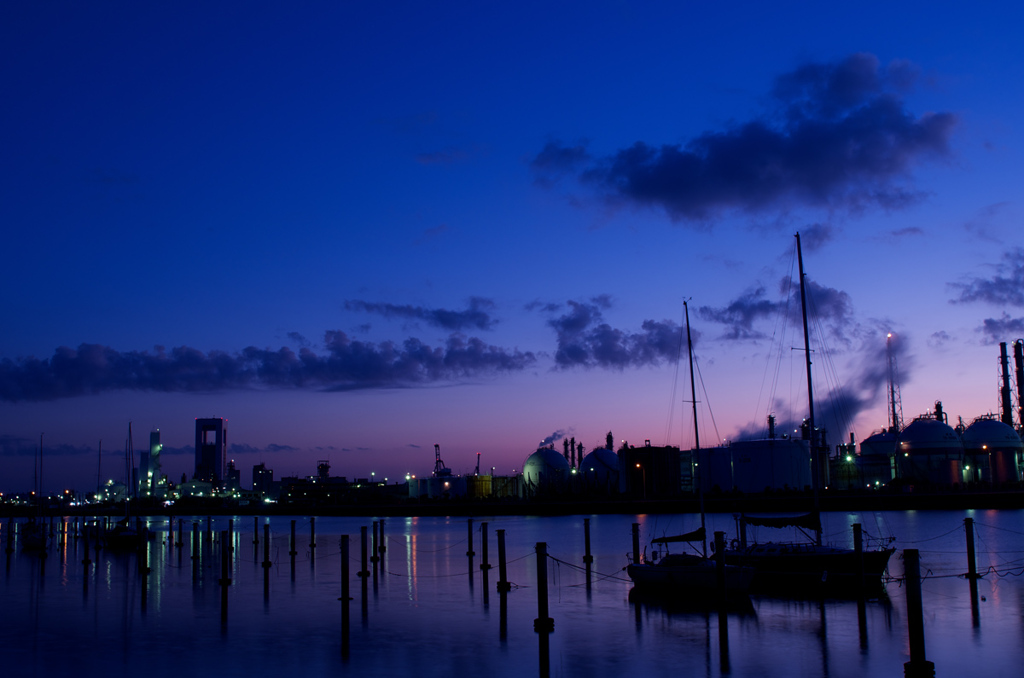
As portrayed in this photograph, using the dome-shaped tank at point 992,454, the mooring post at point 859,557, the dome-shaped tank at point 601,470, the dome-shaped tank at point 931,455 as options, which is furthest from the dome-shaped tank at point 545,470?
the mooring post at point 859,557

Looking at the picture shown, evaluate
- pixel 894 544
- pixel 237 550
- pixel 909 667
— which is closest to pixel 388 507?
pixel 237 550

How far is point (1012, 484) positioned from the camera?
136 m

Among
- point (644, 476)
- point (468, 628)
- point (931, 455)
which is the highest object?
point (931, 455)

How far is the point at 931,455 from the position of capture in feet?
465

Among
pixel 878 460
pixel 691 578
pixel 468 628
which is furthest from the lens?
pixel 878 460

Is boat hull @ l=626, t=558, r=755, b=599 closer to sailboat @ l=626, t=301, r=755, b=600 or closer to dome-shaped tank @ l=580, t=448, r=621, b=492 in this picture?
sailboat @ l=626, t=301, r=755, b=600

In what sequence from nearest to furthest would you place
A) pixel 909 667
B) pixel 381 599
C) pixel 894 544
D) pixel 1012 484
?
pixel 909 667, pixel 381 599, pixel 894 544, pixel 1012 484

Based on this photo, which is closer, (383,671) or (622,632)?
(383,671)

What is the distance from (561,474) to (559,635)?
14724 cm

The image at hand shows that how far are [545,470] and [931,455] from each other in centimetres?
7391

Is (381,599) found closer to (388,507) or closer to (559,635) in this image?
(559,635)

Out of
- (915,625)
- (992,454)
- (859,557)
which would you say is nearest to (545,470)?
(992,454)

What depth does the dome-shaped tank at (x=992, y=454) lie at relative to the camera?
142 metres

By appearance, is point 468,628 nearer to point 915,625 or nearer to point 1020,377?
point 915,625
